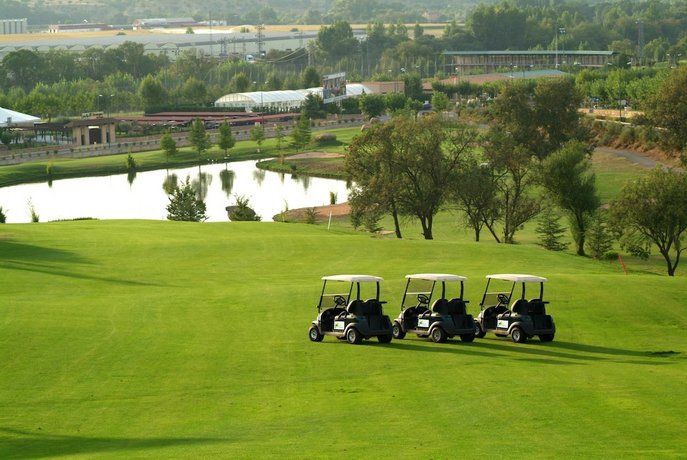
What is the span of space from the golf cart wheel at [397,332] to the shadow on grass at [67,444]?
10.0 metres

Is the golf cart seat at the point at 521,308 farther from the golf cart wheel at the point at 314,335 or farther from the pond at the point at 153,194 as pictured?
the pond at the point at 153,194

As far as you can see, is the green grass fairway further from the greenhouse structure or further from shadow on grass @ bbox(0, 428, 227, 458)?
the greenhouse structure

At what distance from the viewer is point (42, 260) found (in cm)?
4162

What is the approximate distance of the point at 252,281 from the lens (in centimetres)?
3794

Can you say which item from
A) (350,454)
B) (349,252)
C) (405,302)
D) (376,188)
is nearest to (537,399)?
(350,454)

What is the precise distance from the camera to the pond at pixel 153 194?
81.4m

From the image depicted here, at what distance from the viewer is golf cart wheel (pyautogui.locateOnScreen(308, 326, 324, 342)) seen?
90.9ft

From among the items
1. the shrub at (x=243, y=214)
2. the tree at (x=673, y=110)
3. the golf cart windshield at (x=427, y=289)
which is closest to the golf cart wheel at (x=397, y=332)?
the golf cart windshield at (x=427, y=289)

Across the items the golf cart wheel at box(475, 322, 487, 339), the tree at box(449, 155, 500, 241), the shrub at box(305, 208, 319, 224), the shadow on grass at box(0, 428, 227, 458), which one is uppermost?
the shadow on grass at box(0, 428, 227, 458)

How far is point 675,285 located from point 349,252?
12.6m

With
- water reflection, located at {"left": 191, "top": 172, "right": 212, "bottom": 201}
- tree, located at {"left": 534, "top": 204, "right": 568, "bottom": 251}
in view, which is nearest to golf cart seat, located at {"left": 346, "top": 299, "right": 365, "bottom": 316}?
tree, located at {"left": 534, "top": 204, "right": 568, "bottom": 251}

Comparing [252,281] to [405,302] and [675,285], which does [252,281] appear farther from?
[675,285]

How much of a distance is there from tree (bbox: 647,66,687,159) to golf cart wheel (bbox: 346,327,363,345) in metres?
68.2

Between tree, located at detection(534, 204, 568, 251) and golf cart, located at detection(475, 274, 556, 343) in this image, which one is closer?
golf cart, located at detection(475, 274, 556, 343)
